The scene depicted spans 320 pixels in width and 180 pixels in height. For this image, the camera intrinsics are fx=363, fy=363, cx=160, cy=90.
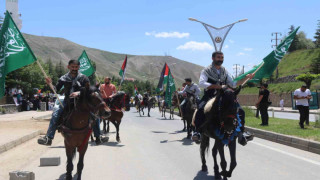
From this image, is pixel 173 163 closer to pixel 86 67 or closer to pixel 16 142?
pixel 16 142

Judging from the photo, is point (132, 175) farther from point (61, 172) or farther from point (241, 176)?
point (241, 176)

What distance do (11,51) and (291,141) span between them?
8.25m

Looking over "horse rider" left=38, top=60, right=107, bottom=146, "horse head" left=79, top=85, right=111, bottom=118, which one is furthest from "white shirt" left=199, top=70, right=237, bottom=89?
"horse rider" left=38, top=60, right=107, bottom=146

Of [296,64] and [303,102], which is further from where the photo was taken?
[296,64]

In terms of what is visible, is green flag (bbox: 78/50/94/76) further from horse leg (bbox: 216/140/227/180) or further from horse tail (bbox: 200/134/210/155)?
A: horse leg (bbox: 216/140/227/180)

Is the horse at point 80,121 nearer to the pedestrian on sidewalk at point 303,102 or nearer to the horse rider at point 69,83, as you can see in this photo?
the horse rider at point 69,83

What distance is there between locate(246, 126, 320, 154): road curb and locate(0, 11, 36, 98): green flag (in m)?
7.52

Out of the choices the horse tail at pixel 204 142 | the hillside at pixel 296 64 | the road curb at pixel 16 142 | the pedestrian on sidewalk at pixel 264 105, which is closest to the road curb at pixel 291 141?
the pedestrian on sidewalk at pixel 264 105

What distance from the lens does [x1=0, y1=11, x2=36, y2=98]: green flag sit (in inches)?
308

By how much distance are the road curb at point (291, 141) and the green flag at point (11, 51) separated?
752cm

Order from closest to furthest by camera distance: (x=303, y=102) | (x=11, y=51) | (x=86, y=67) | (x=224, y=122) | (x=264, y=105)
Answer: (x=224, y=122) → (x=11, y=51) → (x=303, y=102) → (x=86, y=67) → (x=264, y=105)

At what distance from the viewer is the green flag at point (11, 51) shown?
25.6 feet

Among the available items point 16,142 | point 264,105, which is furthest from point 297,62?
point 16,142

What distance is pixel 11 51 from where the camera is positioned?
26.2ft
